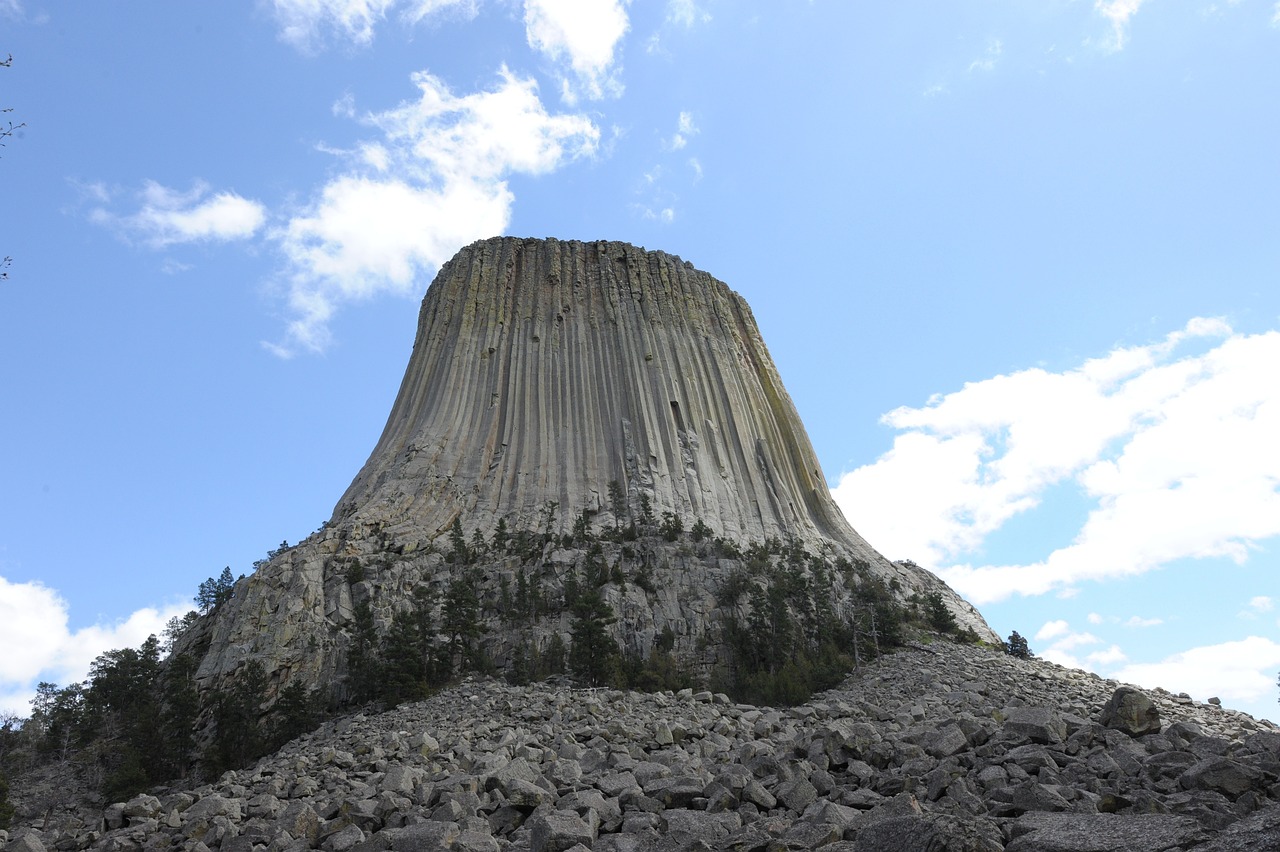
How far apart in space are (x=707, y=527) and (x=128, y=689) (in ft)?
76.0

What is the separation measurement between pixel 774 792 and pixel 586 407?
37.3m

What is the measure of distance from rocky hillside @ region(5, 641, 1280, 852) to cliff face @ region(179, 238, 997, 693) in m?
17.1

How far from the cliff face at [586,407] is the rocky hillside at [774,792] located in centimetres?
2530

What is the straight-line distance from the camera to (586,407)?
4416 cm

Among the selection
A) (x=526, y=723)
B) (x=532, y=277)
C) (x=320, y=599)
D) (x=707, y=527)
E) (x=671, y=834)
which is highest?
(x=532, y=277)

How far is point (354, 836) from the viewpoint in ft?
25.8

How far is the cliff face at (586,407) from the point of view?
39562 millimetres

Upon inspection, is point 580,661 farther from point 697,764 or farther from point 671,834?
point 671,834

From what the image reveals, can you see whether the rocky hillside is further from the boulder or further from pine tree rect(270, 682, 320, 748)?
pine tree rect(270, 682, 320, 748)

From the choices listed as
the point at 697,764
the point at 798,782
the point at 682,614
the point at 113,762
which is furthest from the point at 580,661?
the point at 798,782

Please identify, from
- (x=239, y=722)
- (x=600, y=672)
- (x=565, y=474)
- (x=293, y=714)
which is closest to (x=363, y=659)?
(x=293, y=714)

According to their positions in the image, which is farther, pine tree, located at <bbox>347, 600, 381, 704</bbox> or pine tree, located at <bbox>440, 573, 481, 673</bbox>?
pine tree, located at <bbox>440, 573, 481, 673</bbox>

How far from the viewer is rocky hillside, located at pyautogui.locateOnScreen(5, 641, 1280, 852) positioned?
523cm

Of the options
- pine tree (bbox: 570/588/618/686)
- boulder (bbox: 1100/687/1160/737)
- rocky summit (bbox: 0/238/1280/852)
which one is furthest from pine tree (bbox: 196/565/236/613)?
boulder (bbox: 1100/687/1160/737)
